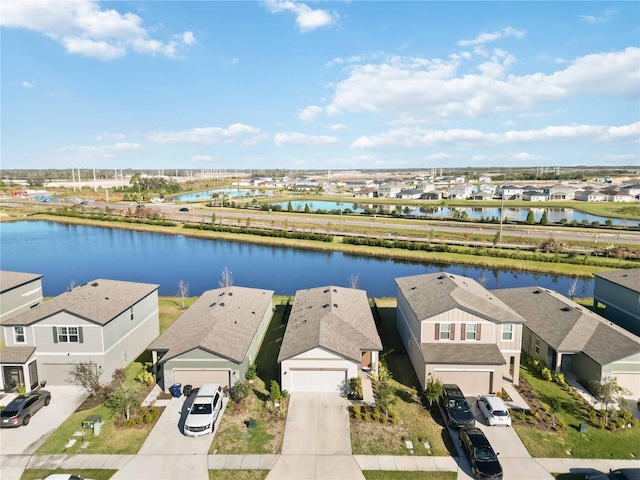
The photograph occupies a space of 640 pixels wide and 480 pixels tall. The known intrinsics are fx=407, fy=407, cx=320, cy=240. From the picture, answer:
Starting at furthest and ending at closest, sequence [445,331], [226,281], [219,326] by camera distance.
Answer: [226,281] → [219,326] → [445,331]

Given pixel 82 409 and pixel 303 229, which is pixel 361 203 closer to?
pixel 303 229

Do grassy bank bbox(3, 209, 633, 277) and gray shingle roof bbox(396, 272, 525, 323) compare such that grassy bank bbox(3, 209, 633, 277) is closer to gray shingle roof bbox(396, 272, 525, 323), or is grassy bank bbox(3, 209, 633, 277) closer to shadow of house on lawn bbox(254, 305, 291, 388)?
gray shingle roof bbox(396, 272, 525, 323)

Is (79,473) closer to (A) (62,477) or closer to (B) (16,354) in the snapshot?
(A) (62,477)

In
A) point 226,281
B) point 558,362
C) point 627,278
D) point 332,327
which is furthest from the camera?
point 226,281

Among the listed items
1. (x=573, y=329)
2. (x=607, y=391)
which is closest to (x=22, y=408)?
(x=607, y=391)

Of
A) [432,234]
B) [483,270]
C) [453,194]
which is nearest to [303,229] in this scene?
[432,234]

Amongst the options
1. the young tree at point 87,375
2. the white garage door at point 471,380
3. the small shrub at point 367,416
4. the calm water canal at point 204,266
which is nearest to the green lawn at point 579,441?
the white garage door at point 471,380
